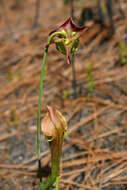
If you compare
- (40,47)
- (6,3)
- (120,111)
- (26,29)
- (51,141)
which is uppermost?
(6,3)

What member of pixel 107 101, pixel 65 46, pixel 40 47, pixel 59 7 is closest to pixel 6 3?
pixel 59 7

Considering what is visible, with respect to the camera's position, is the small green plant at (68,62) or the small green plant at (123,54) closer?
the small green plant at (68,62)

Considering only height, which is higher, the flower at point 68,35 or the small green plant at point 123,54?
the flower at point 68,35

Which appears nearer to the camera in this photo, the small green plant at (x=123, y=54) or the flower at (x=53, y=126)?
the flower at (x=53, y=126)

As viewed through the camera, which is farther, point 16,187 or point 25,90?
point 25,90

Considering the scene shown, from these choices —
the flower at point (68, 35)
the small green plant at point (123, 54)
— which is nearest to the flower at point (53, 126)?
the flower at point (68, 35)

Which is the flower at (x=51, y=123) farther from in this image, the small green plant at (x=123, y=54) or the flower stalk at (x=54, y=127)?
the small green plant at (x=123, y=54)

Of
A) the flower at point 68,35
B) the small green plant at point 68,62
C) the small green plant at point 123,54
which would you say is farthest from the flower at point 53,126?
the small green plant at point 123,54

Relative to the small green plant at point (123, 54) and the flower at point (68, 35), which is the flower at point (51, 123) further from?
the small green plant at point (123, 54)

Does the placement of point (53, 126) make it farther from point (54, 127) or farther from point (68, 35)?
point (68, 35)

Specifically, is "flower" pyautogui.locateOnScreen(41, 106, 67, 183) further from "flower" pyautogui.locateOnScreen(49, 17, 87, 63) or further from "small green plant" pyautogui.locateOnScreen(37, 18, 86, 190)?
"flower" pyautogui.locateOnScreen(49, 17, 87, 63)

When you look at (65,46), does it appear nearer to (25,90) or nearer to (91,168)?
(91,168)
